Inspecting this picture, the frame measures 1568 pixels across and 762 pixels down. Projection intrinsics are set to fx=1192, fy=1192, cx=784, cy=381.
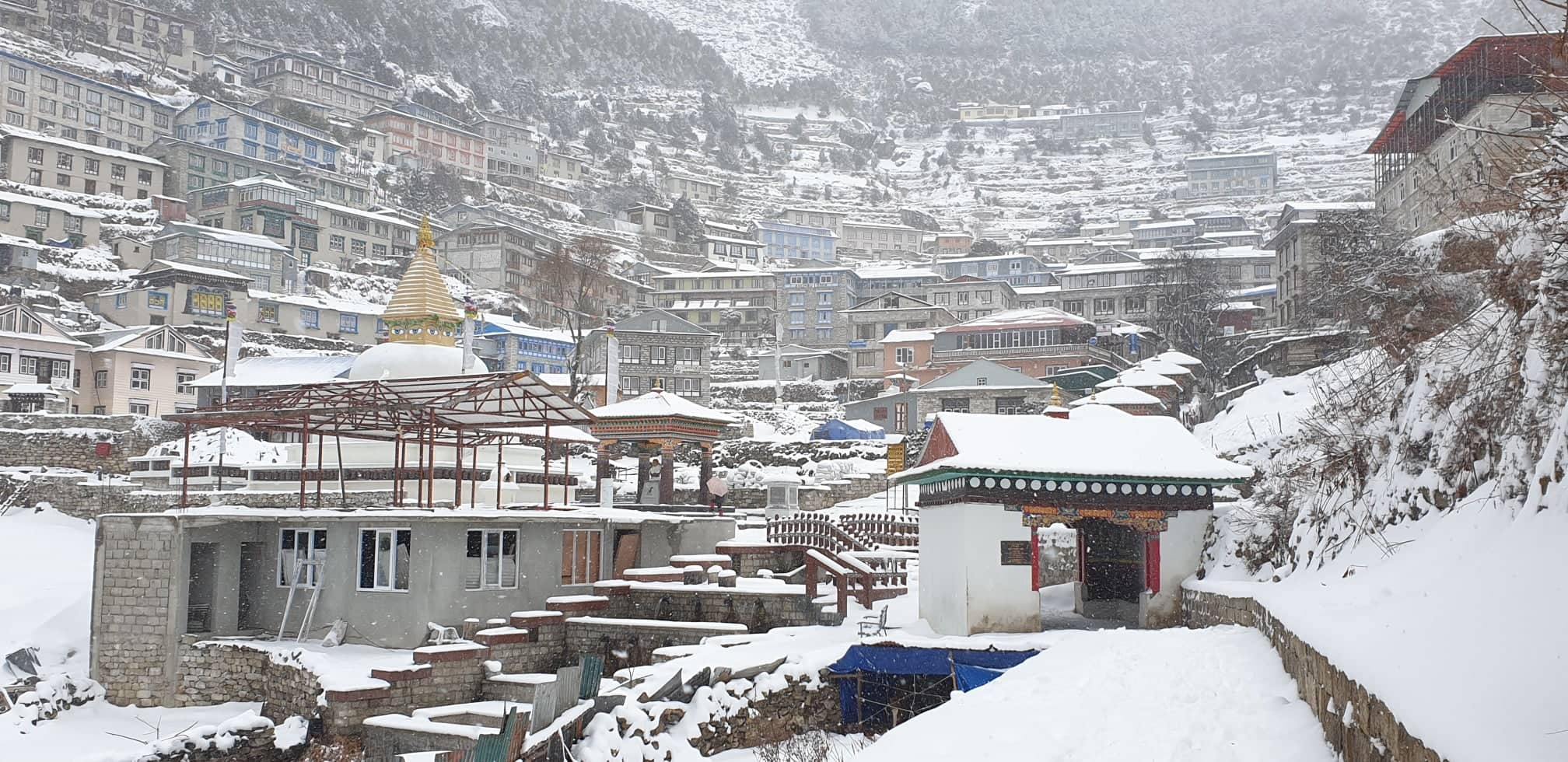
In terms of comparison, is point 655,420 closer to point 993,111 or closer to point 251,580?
point 251,580

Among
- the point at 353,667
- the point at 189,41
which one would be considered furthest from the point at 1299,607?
the point at 189,41

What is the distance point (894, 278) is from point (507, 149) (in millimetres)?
54060

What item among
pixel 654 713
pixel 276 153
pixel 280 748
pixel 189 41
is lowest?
pixel 280 748

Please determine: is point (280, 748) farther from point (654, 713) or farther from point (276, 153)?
point (276, 153)

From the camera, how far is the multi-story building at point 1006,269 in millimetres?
100688

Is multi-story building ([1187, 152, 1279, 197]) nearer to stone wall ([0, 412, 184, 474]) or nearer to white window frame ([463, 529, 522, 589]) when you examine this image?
stone wall ([0, 412, 184, 474])

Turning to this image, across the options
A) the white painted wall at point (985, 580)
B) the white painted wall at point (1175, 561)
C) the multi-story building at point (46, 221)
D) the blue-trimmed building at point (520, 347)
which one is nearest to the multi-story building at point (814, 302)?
the blue-trimmed building at point (520, 347)

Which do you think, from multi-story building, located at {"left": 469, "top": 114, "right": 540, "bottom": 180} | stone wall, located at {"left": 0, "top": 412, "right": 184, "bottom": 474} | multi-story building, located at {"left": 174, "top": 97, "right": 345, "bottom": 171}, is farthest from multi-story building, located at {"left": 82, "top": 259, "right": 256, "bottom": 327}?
multi-story building, located at {"left": 469, "top": 114, "right": 540, "bottom": 180}

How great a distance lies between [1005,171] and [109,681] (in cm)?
15410

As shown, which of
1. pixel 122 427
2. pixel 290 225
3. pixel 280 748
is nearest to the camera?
pixel 280 748

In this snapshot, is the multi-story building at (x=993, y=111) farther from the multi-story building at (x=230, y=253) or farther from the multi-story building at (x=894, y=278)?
the multi-story building at (x=230, y=253)

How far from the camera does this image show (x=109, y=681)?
23.4m

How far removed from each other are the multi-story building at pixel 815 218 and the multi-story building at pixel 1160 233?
32.2 meters

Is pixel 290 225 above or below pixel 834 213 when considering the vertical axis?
below
